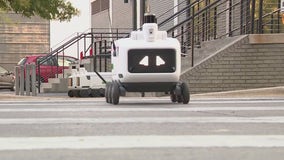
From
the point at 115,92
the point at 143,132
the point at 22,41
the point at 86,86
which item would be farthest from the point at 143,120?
the point at 22,41

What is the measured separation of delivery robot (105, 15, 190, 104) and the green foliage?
20.6 ft

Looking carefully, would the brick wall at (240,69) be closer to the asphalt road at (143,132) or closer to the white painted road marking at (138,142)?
the asphalt road at (143,132)

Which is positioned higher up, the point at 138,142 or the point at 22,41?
the point at 22,41

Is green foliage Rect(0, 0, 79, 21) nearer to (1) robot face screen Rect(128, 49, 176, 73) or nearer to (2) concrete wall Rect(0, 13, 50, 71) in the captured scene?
(1) robot face screen Rect(128, 49, 176, 73)

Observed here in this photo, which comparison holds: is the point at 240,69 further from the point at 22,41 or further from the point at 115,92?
the point at 22,41

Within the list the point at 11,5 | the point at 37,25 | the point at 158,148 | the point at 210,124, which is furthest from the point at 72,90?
the point at 37,25

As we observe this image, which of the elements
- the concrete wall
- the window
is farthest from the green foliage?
the window

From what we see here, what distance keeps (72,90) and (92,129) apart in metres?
11.2

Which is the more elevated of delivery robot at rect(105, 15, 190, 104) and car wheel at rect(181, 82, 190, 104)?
delivery robot at rect(105, 15, 190, 104)

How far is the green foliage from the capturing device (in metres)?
15.0

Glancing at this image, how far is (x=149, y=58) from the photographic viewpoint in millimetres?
8938

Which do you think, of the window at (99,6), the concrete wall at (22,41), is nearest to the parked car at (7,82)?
the concrete wall at (22,41)

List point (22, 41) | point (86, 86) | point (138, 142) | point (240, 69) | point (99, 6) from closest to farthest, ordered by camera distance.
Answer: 1. point (138, 142)
2. point (240, 69)
3. point (86, 86)
4. point (22, 41)
5. point (99, 6)

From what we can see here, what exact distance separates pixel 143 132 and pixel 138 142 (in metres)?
0.63
